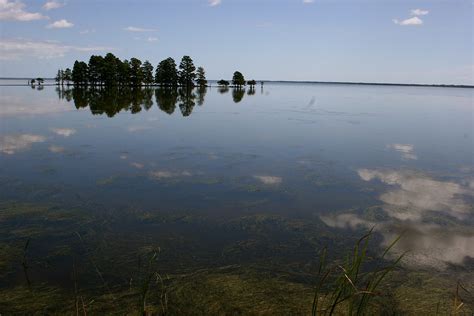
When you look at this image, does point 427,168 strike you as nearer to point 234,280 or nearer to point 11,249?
point 234,280

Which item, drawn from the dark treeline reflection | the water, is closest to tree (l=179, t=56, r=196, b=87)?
the dark treeline reflection

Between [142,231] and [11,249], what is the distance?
8.13 ft

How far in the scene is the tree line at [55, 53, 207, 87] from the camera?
3546 inches

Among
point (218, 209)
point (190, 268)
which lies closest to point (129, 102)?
point (218, 209)

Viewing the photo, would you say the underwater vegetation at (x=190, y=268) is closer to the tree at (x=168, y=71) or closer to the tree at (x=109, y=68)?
the tree at (x=109, y=68)

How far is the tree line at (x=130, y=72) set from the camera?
295 feet

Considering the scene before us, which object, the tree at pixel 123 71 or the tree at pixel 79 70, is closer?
the tree at pixel 123 71

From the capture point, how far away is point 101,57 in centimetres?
9119

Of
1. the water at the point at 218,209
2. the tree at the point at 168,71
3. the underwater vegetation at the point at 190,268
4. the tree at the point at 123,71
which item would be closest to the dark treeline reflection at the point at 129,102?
the water at the point at 218,209

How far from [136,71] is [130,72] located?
1.53 metres

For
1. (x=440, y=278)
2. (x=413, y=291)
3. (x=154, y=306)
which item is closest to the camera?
(x=154, y=306)

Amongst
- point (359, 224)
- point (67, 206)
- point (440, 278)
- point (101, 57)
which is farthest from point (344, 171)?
point (101, 57)

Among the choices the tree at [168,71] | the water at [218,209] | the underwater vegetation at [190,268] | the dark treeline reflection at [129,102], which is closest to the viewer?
the underwater vegetation at [190,268]

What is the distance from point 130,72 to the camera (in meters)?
92.7
